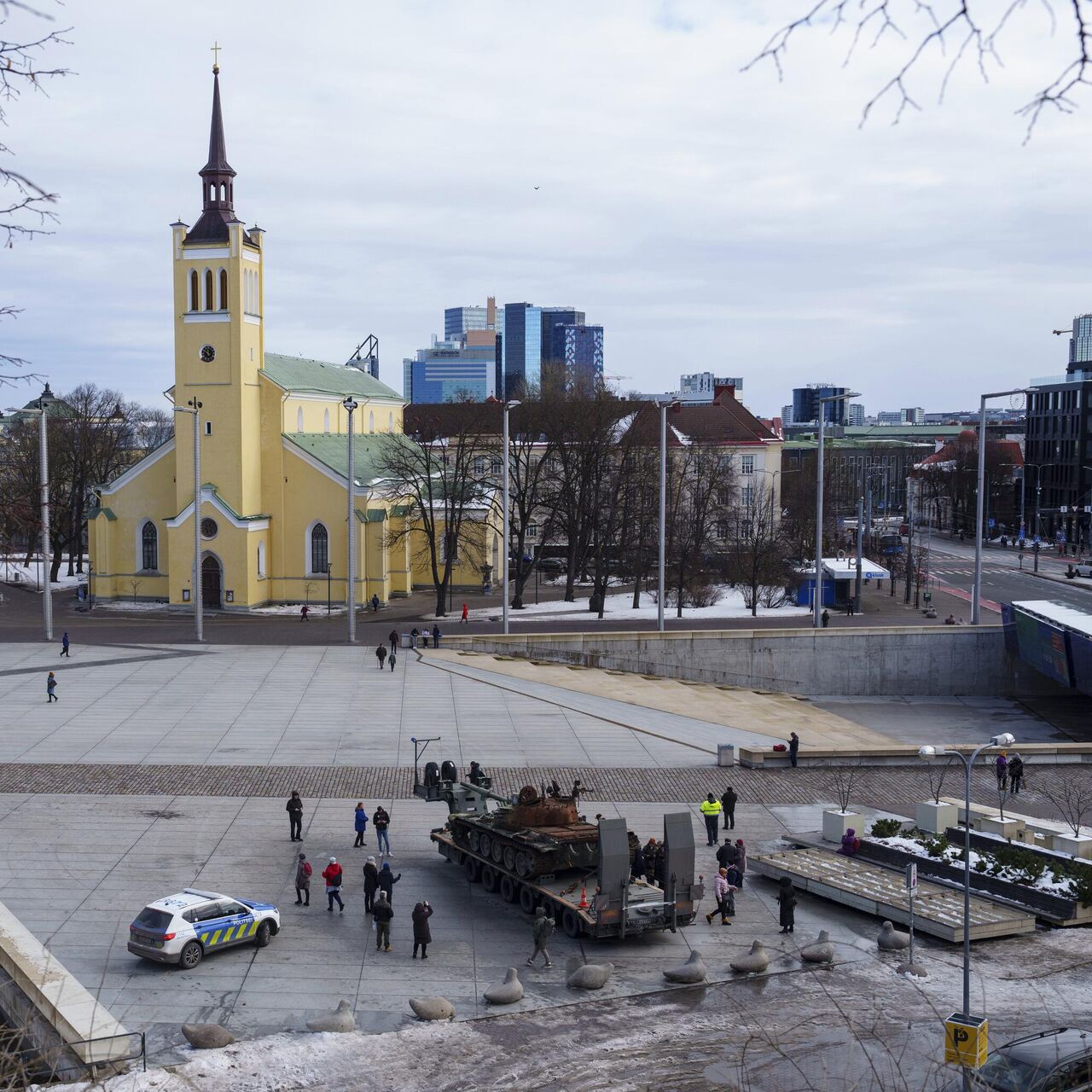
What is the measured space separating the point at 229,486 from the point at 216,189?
14105 millimetres

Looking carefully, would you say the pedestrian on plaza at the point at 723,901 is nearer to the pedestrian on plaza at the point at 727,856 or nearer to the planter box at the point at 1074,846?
the pedestrian on plaza at the point at 727,856

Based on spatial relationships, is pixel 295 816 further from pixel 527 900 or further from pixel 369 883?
pixel 527 900

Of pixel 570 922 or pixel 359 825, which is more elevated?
pixel 359 825

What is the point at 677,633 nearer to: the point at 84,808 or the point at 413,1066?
the point at 84,808

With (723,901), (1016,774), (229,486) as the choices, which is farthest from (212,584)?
(723,901)

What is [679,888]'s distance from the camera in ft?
64.0

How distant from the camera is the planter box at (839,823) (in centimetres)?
2461

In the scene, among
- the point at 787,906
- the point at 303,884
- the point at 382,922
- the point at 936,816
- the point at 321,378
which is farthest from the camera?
the point at 321,378

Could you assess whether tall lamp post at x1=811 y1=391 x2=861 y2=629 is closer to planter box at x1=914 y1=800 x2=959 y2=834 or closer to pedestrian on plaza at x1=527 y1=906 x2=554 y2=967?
planter box at x1=914 y1=800 x2=959 y2=834

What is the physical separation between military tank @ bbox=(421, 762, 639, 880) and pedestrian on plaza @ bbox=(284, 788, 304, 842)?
3046mm

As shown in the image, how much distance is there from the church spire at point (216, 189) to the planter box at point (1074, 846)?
154 feet

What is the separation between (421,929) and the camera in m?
18.5

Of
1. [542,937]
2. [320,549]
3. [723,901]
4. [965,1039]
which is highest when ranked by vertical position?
[320,549]

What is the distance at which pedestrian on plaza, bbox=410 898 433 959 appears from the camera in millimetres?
18562
